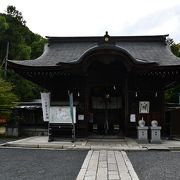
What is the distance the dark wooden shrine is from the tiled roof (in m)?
0.14

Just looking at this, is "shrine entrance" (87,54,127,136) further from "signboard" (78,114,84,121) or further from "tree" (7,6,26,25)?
"tree" (7,6,26,25)

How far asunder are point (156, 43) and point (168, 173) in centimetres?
1592

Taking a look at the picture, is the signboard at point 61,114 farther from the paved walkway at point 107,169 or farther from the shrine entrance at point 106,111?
the paved walkway at point 107,169

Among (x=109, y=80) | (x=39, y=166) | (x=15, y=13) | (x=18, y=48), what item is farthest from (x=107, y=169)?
(x=15, y=13)

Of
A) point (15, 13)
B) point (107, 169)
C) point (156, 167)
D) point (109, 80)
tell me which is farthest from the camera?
point (15, 13)

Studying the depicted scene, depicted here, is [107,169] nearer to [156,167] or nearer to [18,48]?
[156,167]

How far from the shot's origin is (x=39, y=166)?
9.84 m

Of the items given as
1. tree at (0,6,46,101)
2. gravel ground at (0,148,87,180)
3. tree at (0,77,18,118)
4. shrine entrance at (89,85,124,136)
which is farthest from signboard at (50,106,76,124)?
tree at (0,6,46,101)

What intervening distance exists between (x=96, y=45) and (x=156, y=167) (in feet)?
38.3

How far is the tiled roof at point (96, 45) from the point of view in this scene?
66.8 feet

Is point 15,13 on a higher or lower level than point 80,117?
higher

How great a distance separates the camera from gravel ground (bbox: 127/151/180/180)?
8.41m

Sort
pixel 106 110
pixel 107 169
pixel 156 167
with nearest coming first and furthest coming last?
pixel 107 169 < pixel 156 167 < pixel 106 110

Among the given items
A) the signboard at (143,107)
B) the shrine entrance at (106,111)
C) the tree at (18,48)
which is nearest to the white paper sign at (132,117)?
the signboard at (143,107)
